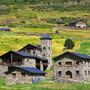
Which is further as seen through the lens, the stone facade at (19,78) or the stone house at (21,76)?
the stone house at (21,76)

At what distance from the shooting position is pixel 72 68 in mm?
85562

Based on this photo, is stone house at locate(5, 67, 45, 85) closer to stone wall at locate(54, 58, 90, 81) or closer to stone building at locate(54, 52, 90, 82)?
stone building at locate(54, 52, 90, 82)

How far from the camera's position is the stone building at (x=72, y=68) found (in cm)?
8426

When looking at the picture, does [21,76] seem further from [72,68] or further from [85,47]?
[85,47]

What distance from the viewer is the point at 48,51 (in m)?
101

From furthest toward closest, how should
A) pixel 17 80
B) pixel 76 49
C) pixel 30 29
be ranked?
pixel 30 29 < pixel 76 49 < pixel 17 80

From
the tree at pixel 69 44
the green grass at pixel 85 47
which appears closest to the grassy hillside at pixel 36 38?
the green grass at pixel 85 47

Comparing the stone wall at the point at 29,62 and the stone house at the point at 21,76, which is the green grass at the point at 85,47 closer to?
the stone wall at the point at 29,62

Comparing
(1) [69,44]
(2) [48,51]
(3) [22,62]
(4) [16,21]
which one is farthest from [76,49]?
(4) [16,21]

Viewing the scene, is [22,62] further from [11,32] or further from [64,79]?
[11,32]

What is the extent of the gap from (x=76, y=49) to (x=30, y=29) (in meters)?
38.5

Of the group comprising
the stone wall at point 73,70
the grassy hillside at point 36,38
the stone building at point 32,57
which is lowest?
the grassy hillside at point 36,38

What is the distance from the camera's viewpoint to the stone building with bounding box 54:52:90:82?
84262 millimetres

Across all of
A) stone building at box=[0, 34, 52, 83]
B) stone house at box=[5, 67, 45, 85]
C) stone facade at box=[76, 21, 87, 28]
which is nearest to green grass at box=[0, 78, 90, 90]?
stone house at box=[5, 67, 45, 85]
